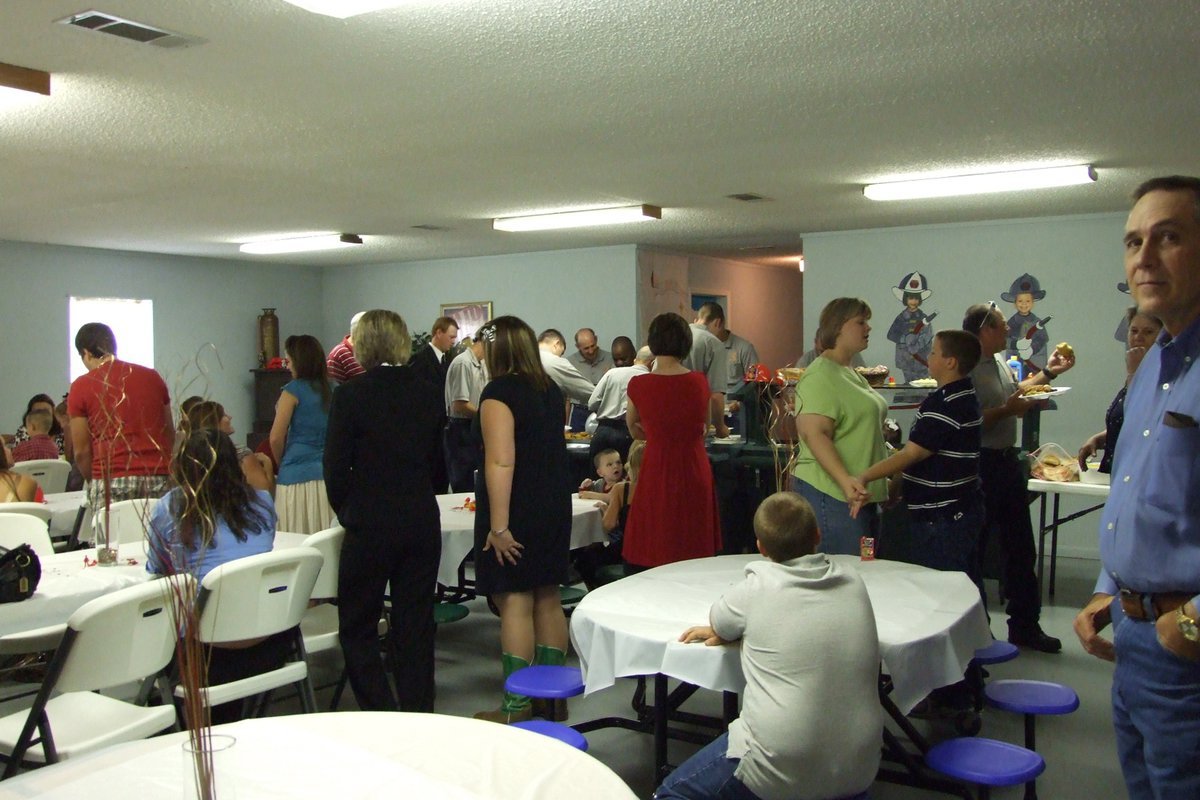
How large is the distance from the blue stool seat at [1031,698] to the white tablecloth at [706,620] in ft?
0.58

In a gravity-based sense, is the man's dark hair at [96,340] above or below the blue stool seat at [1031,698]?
above

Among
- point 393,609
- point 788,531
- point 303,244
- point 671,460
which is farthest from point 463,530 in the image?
point 303,244

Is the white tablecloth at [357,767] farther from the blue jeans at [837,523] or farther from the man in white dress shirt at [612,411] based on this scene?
the man in white dress shirt at [612,411]

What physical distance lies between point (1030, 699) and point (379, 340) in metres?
2.50

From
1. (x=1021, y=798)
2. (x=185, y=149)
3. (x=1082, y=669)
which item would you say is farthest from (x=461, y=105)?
(x=1082, y=669)

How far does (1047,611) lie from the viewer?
6094 mm

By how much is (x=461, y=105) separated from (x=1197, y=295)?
3.49 m

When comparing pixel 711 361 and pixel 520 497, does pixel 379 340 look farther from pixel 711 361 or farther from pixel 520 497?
pixel 711 361

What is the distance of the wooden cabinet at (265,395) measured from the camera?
12.2 m

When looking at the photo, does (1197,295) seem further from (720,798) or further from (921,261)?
(921,261)

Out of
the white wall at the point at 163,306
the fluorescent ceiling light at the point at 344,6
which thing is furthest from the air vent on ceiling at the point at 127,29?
the white wall at the point at 163,306

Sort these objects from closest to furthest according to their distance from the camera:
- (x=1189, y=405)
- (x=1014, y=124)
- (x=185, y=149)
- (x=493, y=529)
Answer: (x=1189, y=405)
(x=493, y=529)
(x=1014, y=124)
(x=185, y=149)

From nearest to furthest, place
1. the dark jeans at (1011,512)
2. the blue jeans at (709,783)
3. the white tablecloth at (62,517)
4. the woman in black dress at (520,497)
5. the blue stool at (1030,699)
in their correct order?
the blue jeans at (709,783)
the blue stool at (1030,699)
the woman in black dress at (520,497)
the dark jeans at (1011,512)
the white tablecloth at (62,517)

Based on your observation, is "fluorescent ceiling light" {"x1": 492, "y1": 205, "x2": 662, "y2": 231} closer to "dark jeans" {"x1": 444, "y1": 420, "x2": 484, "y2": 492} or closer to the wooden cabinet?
"dark jeans" {"x1": 444, "y1": 420, "x2": 484, "y2": 492}
